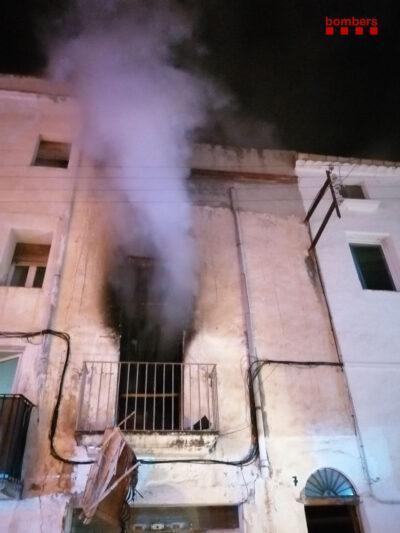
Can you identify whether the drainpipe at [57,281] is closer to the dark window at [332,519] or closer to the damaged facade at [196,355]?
the damaged facade at [196,355]

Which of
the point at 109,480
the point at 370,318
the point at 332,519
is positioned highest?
the point at 370,318

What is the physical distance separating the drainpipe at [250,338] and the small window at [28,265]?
16.2 feet

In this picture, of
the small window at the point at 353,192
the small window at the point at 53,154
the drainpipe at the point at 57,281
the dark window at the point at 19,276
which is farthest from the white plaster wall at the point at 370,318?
the dark window at the point at 19,276

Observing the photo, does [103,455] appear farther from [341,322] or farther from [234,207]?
[234,207]

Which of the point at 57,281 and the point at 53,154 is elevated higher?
the point at 53,154

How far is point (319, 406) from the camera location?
852 cm

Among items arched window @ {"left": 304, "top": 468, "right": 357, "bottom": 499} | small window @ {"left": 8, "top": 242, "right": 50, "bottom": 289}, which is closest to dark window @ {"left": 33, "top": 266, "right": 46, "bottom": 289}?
small window @ {"left": 8, "top": 242, "right": 50, "bottom": 289}

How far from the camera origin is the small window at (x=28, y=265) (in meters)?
9.59

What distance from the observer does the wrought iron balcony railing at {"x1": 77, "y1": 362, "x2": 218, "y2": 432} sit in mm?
7819

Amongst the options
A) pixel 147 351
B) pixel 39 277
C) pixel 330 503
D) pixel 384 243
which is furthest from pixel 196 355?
pixel 384 243

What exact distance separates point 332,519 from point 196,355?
13.5 ft

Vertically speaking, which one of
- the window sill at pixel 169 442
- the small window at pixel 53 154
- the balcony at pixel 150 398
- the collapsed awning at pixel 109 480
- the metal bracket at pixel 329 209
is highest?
the small window at pixel 53 154

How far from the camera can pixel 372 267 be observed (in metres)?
11.2

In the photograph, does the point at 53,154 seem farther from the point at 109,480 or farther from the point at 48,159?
the point at 109,480
